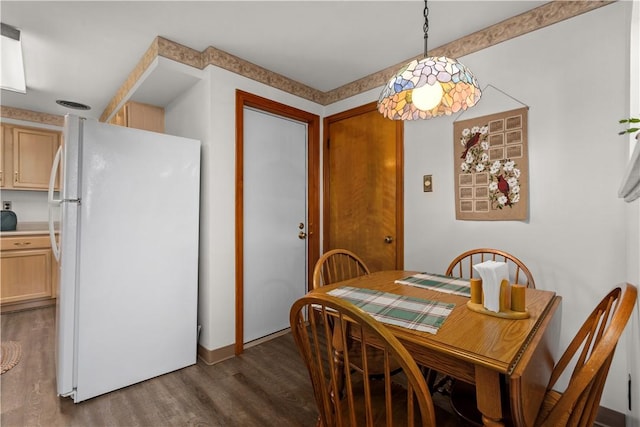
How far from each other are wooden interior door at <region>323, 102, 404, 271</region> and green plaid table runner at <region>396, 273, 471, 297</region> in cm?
75

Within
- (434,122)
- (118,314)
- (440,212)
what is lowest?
(118,314)

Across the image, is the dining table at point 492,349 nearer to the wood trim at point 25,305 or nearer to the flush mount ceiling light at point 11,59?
the flush mount ceiling light at point 11,59

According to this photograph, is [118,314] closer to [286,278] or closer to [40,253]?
[286,278]

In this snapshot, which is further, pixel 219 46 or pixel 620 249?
pixel 219 46

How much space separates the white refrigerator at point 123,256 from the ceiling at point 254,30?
754mm

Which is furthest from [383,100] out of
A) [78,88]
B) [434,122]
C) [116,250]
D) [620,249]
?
[78,88]

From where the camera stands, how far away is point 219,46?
2355mm

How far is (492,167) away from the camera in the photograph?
2.09 meters

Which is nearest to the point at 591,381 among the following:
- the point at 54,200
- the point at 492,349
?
the point at 492,349

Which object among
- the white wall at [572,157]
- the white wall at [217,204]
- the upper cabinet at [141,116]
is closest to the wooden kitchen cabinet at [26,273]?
the upper cabinet at [141,116]

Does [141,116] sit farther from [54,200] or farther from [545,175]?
[545,175]

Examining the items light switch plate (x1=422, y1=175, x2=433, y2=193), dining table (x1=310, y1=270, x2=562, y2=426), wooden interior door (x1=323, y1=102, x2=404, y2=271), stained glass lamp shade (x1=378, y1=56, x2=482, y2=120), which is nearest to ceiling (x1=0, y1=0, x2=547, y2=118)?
wooden interior door (x1=323, y1=102, x2=404, y2=271)

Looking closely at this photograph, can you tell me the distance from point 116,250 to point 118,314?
1.39 ft

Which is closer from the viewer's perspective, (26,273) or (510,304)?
(510,304)
